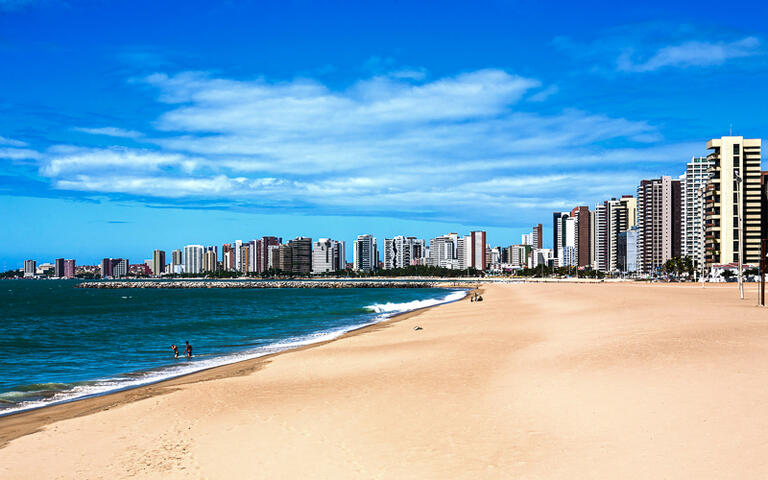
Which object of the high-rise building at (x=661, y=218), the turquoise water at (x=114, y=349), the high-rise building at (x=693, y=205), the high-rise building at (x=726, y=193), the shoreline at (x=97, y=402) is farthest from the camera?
the high-rise building at (x=661, y=218)

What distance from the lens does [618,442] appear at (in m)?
8.60

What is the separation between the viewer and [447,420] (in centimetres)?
1058

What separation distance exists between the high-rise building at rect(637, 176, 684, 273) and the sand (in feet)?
648

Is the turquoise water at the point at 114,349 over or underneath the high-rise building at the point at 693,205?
underneath

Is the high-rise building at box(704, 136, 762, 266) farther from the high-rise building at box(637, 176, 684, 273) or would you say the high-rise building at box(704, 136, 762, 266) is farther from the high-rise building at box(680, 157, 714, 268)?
the high-rise building at box(637, 176, 684, 273)

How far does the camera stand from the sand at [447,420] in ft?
26.7

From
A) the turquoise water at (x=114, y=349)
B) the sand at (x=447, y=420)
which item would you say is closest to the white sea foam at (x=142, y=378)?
the turquoise water at (x=114, y=349)

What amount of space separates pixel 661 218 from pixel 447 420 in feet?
689

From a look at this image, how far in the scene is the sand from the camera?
815cm

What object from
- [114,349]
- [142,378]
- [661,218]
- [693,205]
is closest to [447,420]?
[142,378]

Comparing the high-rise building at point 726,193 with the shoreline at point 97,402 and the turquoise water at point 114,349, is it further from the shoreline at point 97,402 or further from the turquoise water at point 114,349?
the shoreline at point 97,402

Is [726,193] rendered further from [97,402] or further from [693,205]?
[97,402]

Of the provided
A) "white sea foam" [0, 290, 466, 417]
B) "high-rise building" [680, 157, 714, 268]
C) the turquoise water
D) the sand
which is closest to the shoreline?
the sand

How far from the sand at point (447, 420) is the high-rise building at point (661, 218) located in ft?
648
